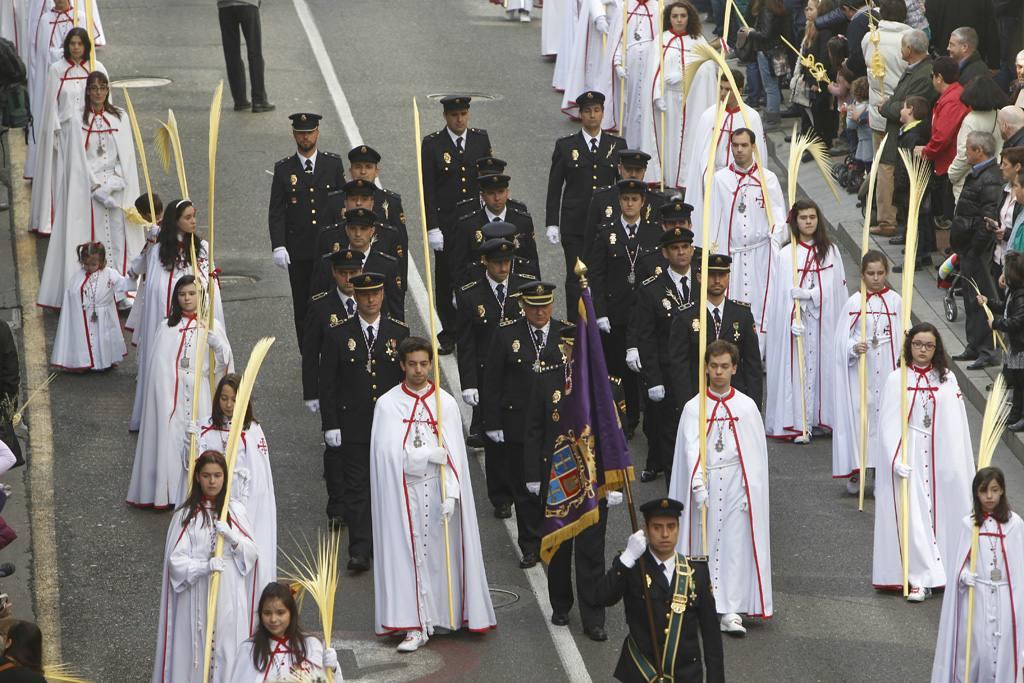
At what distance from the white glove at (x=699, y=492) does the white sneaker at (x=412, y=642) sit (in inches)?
72.3

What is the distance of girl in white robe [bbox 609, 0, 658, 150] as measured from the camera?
20938 millimetres

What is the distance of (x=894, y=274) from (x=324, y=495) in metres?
5.85

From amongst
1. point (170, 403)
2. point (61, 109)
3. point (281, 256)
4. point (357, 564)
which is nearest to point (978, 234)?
point (281, 256)

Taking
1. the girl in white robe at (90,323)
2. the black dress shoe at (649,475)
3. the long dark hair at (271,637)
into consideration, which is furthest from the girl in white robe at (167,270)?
the long dark hair at (271,637)

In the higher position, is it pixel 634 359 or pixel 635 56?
pixel 635 56

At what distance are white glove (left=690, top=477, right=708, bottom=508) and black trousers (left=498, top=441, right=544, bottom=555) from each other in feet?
3.20

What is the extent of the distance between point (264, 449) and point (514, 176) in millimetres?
8884

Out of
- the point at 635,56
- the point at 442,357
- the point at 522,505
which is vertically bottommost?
the point at 522,505

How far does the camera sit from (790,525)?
14.5 meters

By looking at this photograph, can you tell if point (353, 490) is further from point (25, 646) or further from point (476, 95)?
point (476, 95)

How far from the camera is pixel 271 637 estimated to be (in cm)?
1070

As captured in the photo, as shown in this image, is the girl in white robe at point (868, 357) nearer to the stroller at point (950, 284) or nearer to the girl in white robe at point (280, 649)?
the stroller at point (950, 284)

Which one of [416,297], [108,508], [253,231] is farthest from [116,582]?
[253,231]

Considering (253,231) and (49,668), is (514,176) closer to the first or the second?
(253,231)
